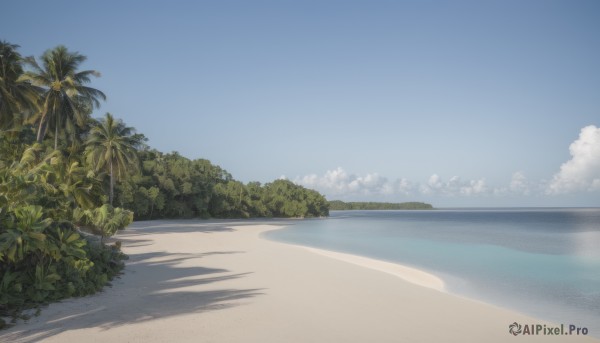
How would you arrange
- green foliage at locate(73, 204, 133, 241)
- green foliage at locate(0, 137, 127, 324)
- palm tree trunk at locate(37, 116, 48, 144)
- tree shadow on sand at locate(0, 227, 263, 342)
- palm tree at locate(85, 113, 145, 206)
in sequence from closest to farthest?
1. tree shadow on sand at locate(0, 227, 263, 342)
2. green foliage at locate(0, 137, 127, 324)
3. green foliage at locate(73, 204, 133, 241)
4. palm tree trunk at locate(37, 116, 48, 144)
5. palm tree at locate(85, 113, 145, 206)

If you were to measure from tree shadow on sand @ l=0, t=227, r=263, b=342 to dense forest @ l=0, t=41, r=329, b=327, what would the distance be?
1.46 ft

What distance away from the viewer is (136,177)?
44.3 meters

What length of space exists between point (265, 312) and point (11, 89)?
18.3 metres

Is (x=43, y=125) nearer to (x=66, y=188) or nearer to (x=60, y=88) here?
(x=60, y=88)

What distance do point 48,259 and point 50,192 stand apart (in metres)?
2.88

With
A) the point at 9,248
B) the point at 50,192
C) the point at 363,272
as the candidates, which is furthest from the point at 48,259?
the point at 363,272

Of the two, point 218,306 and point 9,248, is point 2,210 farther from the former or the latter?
point 218,306

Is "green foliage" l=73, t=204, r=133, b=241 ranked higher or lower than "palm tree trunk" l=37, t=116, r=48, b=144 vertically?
lower

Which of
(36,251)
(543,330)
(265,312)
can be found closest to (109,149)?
(36,251)

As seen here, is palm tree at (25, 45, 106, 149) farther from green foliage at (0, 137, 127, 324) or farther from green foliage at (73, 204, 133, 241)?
green foliage at (0, 137, 127, 324)

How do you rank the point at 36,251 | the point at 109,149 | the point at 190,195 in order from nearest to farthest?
the point at 36,251 < the point at 109,149 < the point at 190,195

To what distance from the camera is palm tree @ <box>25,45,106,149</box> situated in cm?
2488

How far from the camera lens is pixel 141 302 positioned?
7.68 meters

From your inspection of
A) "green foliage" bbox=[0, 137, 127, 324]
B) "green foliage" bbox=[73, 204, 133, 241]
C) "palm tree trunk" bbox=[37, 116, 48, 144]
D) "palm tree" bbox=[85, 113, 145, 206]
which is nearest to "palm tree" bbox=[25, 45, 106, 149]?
"palm tree trunk" bbox=[37, 116, 48, 144]
